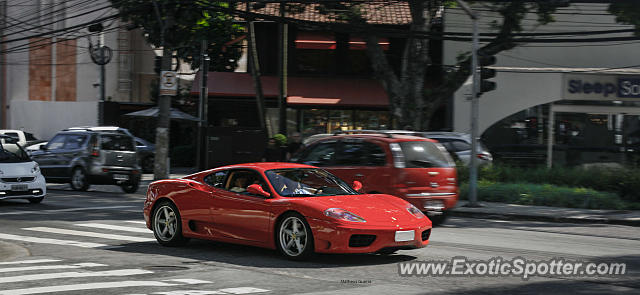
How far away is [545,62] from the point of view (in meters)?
31.9

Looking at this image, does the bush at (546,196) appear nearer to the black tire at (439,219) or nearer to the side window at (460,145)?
the side window at (460,145)

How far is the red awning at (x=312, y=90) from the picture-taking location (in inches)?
1320

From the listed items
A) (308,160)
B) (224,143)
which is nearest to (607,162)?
(224,143)

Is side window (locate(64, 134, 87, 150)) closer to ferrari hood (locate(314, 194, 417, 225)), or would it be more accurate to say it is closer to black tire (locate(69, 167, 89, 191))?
black tire (locate(69, 167, 89, 191))

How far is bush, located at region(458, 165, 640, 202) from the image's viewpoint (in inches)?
822

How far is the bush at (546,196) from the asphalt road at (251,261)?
3264 mm

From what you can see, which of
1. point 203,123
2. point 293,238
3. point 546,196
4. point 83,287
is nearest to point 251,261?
point 293,238

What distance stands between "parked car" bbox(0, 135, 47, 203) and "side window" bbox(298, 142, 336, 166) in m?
6.98

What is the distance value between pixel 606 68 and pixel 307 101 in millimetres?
12267

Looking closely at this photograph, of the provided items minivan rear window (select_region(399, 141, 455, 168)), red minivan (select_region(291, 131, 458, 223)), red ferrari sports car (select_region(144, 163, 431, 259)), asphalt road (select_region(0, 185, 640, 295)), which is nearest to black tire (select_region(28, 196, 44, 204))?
asphalt road (select_region(0, 185, 640, 295))

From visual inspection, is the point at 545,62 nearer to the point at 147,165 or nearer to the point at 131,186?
the point at 147,165

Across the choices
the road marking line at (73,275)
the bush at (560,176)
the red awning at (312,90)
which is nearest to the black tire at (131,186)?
the bush at (560,176)

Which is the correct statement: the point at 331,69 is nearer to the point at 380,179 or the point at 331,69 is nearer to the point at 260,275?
the point at 380,179

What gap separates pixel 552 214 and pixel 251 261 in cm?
962
